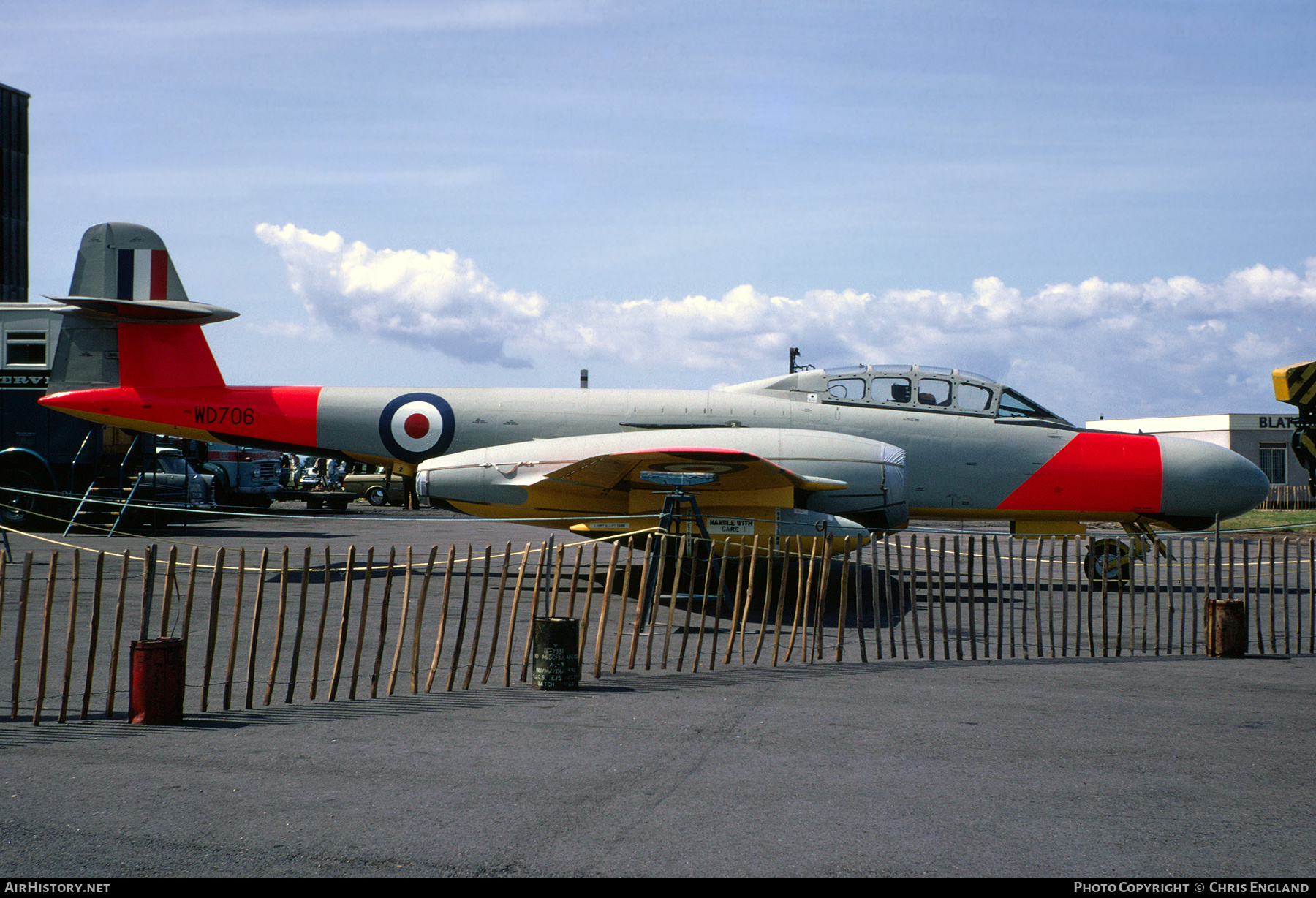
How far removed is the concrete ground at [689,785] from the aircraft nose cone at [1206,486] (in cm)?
690

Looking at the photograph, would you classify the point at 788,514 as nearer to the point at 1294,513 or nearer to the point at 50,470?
the point at 50,470

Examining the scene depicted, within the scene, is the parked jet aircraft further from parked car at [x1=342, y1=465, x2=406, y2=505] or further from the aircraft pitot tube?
parked car at [x1=342, y1=465, x2=406, y2=505]

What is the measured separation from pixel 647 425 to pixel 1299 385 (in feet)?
27.1

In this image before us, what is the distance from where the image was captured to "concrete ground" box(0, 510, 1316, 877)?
4.07m

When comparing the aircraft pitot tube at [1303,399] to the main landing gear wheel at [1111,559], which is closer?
the aircraft pitot tube at [1303,399]

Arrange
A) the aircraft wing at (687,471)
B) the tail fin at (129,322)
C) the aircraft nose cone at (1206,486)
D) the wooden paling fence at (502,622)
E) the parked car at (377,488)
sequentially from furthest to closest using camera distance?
the parked car at (377,488), the tail fin at (129,322), the aircraft nose cone at (1206,486), the aircraft wing at (687,471), the wooden paling fence at (502,622)

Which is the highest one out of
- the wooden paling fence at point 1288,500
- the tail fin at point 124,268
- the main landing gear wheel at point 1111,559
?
the tail fin at point 124,268

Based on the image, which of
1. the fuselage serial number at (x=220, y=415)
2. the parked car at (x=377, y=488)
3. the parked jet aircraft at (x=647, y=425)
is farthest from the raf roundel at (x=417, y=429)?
the parked car at (x=377, y=488)

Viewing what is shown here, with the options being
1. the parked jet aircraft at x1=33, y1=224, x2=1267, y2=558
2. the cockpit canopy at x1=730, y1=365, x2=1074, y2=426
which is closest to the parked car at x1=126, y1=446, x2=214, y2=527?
the parked jet aircraft at x1=33, y1=224, x2=1267, y2=558

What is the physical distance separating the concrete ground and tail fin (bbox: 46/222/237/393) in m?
10.1

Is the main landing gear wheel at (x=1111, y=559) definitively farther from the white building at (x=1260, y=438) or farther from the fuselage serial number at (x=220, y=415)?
the white building at (x=1260, y=438)

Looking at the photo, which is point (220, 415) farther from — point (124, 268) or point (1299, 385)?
point (1299, 385)

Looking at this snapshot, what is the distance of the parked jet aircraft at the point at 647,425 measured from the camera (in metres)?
14.2
